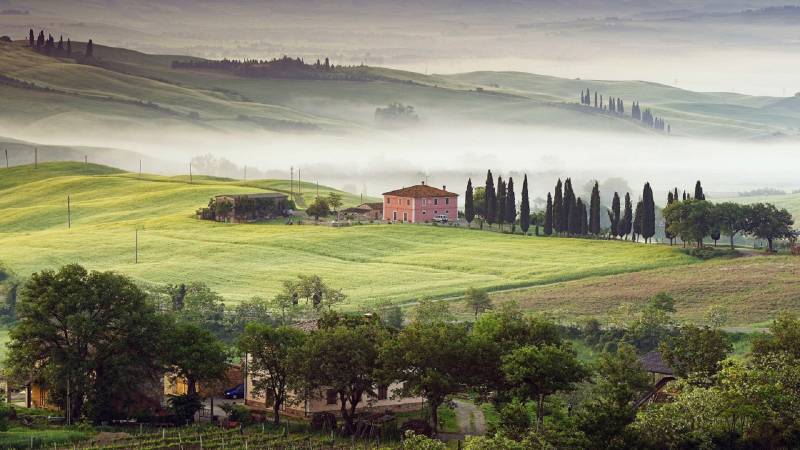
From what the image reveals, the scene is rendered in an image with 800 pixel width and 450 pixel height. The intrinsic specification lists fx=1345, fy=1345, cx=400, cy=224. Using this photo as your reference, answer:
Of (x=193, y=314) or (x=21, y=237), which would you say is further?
(x=21, y=237)

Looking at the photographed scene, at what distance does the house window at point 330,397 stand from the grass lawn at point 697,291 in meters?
41.2

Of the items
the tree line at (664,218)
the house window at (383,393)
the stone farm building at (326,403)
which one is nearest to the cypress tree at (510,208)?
the tree line at (664,218)

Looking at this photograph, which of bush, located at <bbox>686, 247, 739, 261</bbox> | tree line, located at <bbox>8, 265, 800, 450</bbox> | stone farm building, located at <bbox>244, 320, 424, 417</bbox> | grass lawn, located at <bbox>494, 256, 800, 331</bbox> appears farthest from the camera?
bush, located at <bbox>686, 247, 739, 261</bbox>

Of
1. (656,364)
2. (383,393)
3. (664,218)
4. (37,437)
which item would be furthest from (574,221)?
(37,437)

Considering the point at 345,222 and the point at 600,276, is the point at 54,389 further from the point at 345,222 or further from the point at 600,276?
the point at 345,222

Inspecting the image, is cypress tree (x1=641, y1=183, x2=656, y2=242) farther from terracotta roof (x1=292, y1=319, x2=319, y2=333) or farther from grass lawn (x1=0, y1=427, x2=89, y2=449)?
grass lawn (x1=0, y1=427, x2=89, y2=449)

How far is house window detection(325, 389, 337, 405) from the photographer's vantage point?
90500 mm

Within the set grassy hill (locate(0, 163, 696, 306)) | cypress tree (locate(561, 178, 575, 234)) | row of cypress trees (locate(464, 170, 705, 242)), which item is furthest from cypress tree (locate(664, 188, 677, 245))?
cypress tree (locate(561, 178, 575, 234))

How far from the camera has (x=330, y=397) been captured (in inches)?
3590

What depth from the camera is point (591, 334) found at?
11938cm

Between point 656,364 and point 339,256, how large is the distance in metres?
84.3

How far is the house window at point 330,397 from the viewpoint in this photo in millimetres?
90500

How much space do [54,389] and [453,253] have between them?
9114 cm

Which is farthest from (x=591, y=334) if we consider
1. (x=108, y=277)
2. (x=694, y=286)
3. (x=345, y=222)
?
(x=345, y=222)
